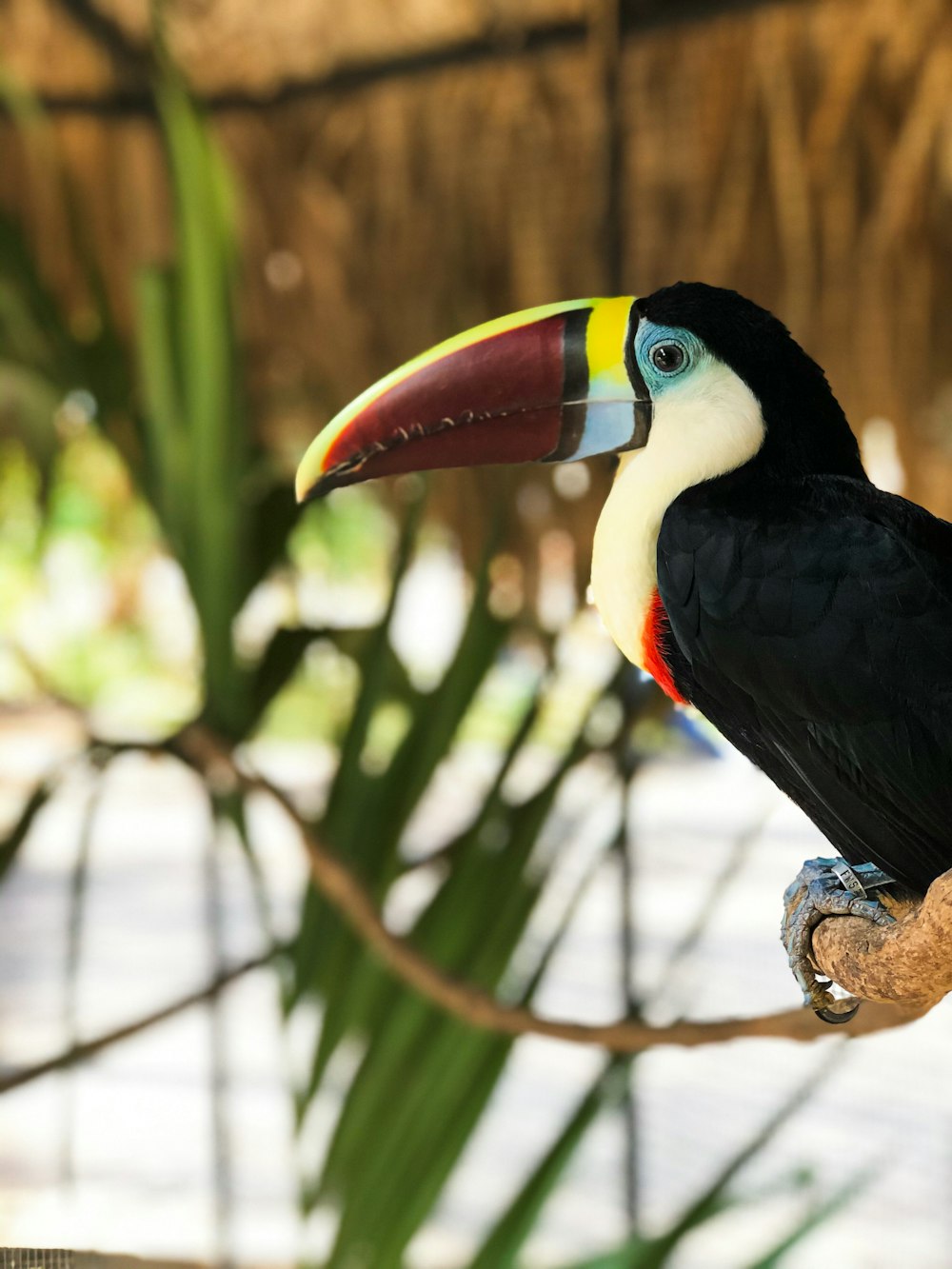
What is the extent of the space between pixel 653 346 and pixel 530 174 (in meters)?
1.31

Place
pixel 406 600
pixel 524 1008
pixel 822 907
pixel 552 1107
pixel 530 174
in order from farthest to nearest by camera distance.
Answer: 1. pixel 552 1107
2. pixel 406 600
3. pixel 530 174
4. pixel 524 1008
5. pixel 822 907

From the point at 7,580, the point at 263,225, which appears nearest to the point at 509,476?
the point at 263,225

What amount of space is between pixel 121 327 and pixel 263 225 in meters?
0.25

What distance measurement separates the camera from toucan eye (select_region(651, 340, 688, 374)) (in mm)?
722

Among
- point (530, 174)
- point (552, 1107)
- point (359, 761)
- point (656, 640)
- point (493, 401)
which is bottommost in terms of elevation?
point (552, 1107)

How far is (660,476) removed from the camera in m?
0.72

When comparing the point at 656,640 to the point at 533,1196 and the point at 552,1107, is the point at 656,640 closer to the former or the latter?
the point at 533,1196

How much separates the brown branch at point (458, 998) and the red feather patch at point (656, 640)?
0.20 m

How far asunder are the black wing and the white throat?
0.02 meters

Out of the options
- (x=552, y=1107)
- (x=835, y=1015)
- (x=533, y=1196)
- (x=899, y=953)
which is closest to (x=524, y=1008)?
(x=533, y=1196)

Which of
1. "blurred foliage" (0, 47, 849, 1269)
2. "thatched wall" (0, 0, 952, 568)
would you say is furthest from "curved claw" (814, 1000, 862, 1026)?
"thatched wall" (0, 0, 952, 568)

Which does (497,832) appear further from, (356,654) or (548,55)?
(548,55)

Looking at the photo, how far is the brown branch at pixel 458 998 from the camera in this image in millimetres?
821

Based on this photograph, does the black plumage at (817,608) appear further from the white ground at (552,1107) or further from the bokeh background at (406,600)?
the white ground at (552,1107)
